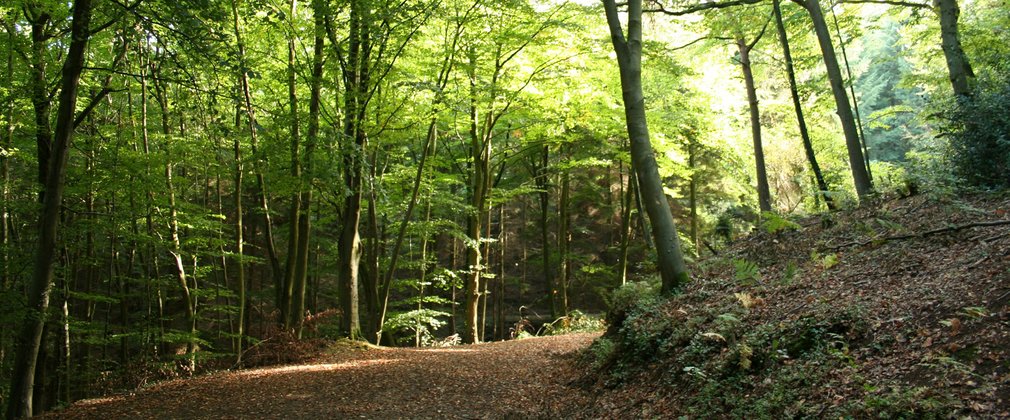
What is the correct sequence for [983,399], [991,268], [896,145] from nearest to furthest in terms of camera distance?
[983,399], [991,268], [896,145]

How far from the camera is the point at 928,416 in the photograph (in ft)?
11.1

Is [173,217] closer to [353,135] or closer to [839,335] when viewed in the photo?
[353,135]

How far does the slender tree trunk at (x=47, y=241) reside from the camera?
7.20m

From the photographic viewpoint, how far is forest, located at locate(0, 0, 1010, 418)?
851 cm

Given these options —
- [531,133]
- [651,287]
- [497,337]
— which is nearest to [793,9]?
[531,133]

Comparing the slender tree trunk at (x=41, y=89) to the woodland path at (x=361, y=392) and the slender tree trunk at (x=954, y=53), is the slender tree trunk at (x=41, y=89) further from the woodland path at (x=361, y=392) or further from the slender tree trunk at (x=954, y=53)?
the slender tree trunk at (x=954, y=53)

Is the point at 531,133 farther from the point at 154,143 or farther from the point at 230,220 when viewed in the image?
the point at 230,220

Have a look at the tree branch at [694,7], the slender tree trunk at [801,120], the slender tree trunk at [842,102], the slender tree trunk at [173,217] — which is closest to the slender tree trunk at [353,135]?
the slender tree trunk at [173,217]

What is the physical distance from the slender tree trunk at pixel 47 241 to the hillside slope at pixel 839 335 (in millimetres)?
6896

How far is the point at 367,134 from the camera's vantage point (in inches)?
495

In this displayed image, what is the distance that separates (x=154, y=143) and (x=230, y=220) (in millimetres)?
10125

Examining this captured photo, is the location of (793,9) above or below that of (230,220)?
above

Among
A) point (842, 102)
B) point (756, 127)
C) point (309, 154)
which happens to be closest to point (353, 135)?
point (309, 154)

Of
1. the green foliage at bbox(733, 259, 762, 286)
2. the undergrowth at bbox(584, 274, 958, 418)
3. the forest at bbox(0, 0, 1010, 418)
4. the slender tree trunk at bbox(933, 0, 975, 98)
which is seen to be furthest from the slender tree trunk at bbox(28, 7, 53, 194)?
the slender tree trunk at bbox(933, 0, 975, 98)
